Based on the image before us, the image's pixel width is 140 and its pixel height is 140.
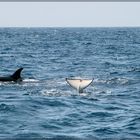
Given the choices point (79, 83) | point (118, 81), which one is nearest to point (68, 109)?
point (79, 83)

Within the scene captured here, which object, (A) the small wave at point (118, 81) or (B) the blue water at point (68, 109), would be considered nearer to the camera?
(B) the blue water at point (68, 109)

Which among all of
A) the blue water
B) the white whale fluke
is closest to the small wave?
the blue water

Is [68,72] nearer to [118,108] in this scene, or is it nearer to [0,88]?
[0,88]

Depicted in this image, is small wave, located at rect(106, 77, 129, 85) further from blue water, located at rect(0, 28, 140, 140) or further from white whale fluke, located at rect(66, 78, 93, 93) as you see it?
white whale fluke, located at rect(66, 78, 93, 93)

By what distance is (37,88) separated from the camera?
1203 inches

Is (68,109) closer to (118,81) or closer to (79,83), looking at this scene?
(79,83)

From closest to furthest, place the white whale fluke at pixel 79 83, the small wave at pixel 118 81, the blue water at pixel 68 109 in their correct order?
the blue water at pixel 68 109 < the white whale fluke at pixel 79 83 < the small wave at pixel 118 81

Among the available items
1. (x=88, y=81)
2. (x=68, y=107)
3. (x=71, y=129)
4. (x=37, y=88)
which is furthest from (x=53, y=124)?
(x=37, y=88)

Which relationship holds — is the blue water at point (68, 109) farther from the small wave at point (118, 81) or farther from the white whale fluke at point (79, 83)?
the white whale fluke at point (79, 83)

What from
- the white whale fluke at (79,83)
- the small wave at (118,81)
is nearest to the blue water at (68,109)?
the small wave at (118,81)

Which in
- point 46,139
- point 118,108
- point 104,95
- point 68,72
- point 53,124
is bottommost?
point 46,139

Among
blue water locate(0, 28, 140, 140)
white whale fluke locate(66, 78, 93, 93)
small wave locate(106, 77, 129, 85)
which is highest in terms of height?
small wave locate(106, 77, 129, 85)

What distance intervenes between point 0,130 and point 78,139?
3.06 metres

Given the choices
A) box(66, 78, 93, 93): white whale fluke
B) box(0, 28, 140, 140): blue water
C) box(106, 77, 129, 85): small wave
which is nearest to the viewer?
box(0, 28, 140, 140): blue water
